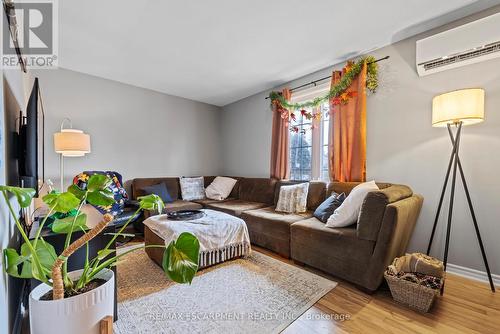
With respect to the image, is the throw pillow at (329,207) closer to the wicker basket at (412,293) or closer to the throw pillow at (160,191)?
the wicker basket at (412,293)

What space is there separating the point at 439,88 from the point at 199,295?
304 cm

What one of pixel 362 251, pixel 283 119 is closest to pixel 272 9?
pixel 283 119

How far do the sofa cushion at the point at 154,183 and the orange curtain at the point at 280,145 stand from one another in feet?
5.94

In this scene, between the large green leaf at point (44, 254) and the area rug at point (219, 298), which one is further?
the area rug at point (219, 298)

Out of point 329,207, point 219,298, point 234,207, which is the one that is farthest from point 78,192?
point 234,207

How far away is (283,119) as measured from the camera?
3.69 meters

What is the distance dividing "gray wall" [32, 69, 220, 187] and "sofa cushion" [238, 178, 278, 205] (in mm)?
1185

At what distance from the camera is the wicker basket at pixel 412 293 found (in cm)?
159

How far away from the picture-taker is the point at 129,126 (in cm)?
374

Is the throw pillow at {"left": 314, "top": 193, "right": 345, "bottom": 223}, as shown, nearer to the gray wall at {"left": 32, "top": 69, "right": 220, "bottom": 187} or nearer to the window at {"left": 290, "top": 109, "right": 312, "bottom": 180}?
the window at {"left": 290, "top": 109, "right": 312, "bottom": 180}

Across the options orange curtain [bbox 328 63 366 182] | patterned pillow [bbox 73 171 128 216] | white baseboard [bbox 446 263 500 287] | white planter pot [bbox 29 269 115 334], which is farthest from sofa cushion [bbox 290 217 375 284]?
patterned pillow [bbox 73 171 128 216]

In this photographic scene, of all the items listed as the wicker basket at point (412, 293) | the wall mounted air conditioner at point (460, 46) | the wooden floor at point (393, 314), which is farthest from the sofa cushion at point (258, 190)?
the wall mounted air conditioner at point (460, 46)

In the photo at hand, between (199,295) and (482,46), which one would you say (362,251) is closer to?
(199,295)

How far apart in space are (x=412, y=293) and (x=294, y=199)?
1571mm
